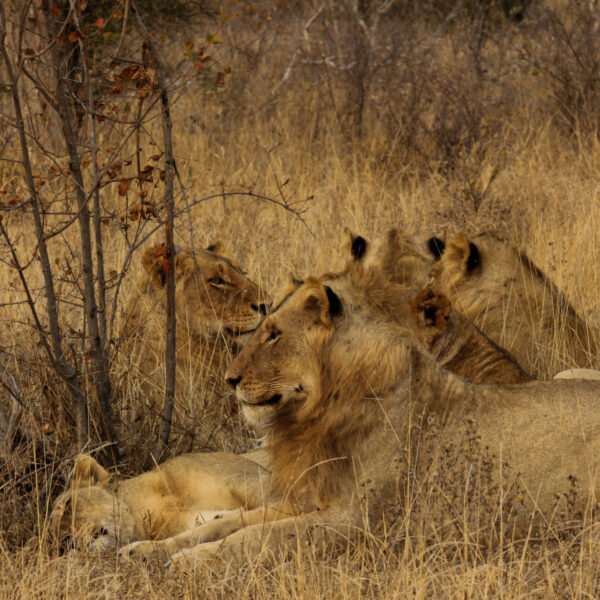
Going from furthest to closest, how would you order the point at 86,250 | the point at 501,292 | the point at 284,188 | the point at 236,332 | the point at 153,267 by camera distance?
1. the point at 284,188
2. the point at 236,332
3. the point at 153,267
4. the point at 501,292
5. the point at 86,250

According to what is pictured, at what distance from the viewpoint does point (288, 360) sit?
372 cm

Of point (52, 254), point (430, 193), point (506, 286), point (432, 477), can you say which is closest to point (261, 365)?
point (432, 477)

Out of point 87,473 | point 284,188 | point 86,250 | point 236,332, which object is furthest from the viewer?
point 284,188

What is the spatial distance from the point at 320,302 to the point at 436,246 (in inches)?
83.0

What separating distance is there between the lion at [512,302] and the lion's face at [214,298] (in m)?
1.03

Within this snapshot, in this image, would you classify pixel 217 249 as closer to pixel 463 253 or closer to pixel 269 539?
pixel 463 253

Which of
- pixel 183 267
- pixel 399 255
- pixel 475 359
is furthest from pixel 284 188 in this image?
pixel 475 359

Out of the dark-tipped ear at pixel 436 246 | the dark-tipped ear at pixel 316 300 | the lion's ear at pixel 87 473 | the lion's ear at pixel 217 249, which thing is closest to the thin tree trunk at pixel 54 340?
the lion's ear at pixel 87 473

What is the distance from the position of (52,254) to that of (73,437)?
3404 millimetres

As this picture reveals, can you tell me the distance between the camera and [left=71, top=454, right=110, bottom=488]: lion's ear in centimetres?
412

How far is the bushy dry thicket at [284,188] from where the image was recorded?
3484 millimetres

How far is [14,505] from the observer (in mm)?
4059

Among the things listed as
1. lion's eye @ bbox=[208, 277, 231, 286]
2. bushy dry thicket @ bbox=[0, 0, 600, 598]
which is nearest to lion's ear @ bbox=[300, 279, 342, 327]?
bushy dry thicket @ bbox=[0, 0, 600, 598]

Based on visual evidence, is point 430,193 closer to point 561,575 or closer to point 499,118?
point 499,118
